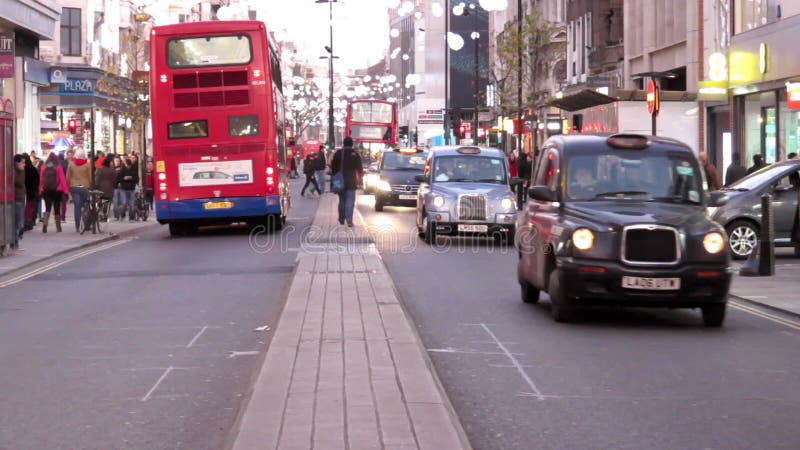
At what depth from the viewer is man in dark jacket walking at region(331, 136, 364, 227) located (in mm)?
28203

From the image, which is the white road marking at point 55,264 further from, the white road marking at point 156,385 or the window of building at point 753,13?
the window of building at point 753,13

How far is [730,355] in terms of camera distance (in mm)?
11250

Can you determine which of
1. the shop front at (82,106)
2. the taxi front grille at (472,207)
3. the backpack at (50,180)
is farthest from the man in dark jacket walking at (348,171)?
the shop front at (82,106)

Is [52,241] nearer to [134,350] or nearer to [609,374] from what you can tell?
[134,350]

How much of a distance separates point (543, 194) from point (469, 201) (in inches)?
445

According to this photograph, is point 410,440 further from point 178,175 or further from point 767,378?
point 178,175

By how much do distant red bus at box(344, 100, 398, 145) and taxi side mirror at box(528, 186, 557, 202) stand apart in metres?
52.3

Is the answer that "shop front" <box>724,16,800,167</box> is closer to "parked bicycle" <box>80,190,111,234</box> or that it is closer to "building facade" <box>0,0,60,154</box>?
"parked bicycle" <box>80,190,111,234</box>

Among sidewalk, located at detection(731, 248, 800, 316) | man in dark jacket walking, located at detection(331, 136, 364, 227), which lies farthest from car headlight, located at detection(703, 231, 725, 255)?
man in dark jacket walking, located at detection(331, 136, 364, 227)

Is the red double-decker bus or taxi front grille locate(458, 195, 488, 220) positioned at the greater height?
the red double-decker bus

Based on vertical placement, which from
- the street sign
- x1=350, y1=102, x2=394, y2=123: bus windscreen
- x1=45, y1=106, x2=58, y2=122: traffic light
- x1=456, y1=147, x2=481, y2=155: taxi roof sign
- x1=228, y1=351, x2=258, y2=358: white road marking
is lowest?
x1=228, y1=351, x2=258, y2=358: white road marking

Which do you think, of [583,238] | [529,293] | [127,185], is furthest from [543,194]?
[127,185]

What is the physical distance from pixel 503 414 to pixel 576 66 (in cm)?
5779

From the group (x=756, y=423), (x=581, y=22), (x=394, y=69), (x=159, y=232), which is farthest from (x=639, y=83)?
(x=394, y=69)
